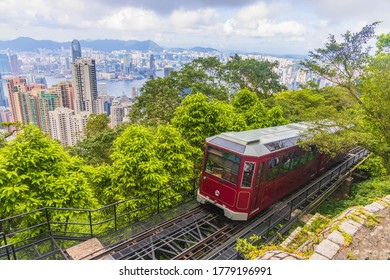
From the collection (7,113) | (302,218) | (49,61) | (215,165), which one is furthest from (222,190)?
(49,61)

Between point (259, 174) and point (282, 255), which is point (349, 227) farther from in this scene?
point (259, 174)

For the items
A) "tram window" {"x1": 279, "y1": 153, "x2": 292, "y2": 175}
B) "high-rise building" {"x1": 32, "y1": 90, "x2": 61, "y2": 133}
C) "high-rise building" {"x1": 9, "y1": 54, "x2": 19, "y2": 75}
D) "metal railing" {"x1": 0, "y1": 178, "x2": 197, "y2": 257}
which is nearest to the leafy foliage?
"tram window" {"x1": 279, "y1": 153, "x2": 292, "y2": 175}

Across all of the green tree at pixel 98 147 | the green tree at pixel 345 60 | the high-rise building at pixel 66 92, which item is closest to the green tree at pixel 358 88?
the green tree at pixel 345 60

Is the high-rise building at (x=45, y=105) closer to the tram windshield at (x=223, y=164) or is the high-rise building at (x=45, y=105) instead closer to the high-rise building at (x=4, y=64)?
the high-rise building at (x=4, y=64)

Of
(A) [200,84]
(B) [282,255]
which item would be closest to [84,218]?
(B) [282,255]

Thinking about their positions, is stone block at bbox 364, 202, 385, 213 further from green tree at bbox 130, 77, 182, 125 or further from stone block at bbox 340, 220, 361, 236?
green tree at bbox 130, 77, 182, 125

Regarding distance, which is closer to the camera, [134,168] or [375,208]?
[375,208]
